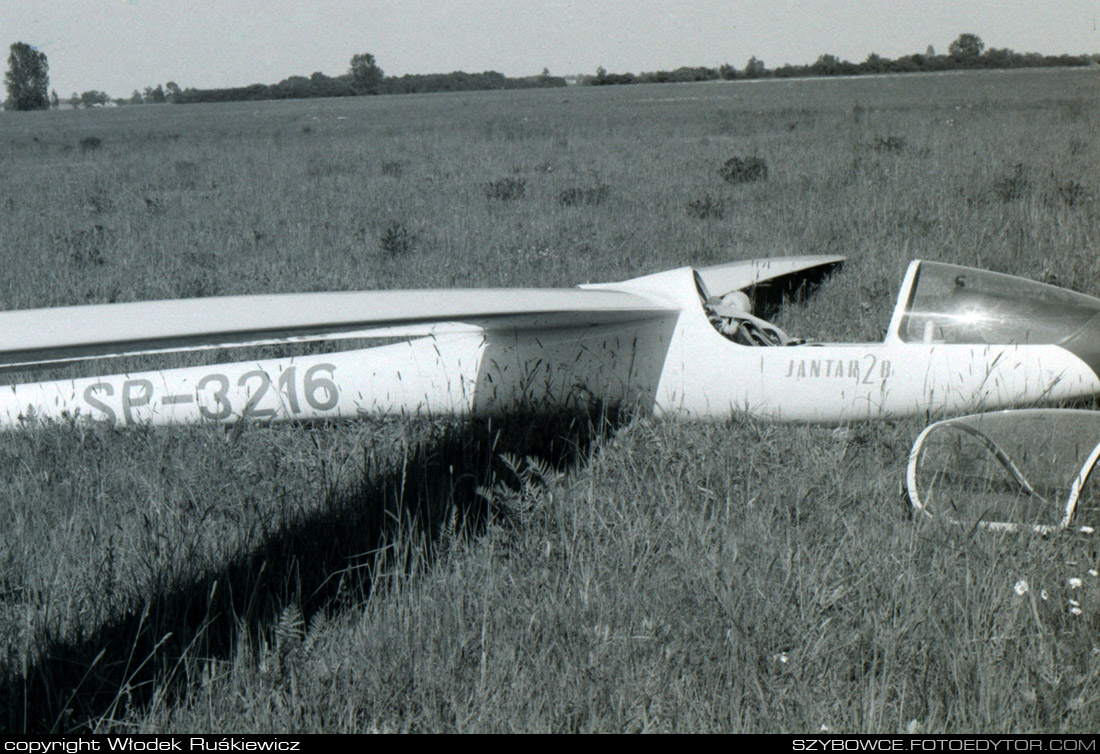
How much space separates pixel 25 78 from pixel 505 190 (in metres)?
126

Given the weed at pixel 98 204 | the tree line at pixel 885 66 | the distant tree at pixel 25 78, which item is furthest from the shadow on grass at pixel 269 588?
the distant tree at pixel 25 78

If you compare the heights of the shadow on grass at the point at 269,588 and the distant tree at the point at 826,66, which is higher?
the distant tree at the point at 826,66

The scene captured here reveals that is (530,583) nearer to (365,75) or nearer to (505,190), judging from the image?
(505,190)

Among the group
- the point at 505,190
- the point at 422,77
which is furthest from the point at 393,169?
the point at 422,77

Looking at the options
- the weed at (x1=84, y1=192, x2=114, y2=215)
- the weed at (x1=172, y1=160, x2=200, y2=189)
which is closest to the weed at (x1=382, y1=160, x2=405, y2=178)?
the weed at (x1=172, y1=160, x2=200, y2=189)

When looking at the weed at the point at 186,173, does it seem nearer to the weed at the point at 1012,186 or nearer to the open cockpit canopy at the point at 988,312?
the weed at the point at 1012,186

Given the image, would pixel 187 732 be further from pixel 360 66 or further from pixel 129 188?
pixel 360 66

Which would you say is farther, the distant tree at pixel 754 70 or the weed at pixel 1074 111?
the distant tree at pixel 754 70

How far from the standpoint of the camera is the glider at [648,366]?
164 inches

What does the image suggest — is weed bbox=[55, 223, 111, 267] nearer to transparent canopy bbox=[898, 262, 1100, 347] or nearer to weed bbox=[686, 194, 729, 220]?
weed bbox=[686, 194, 729, 220]

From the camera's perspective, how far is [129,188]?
51.7ft

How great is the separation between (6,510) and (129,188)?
13967mm

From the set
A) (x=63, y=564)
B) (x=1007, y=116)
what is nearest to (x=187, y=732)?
(x=63, y=564)

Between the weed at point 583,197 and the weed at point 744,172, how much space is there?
2.21 metres
